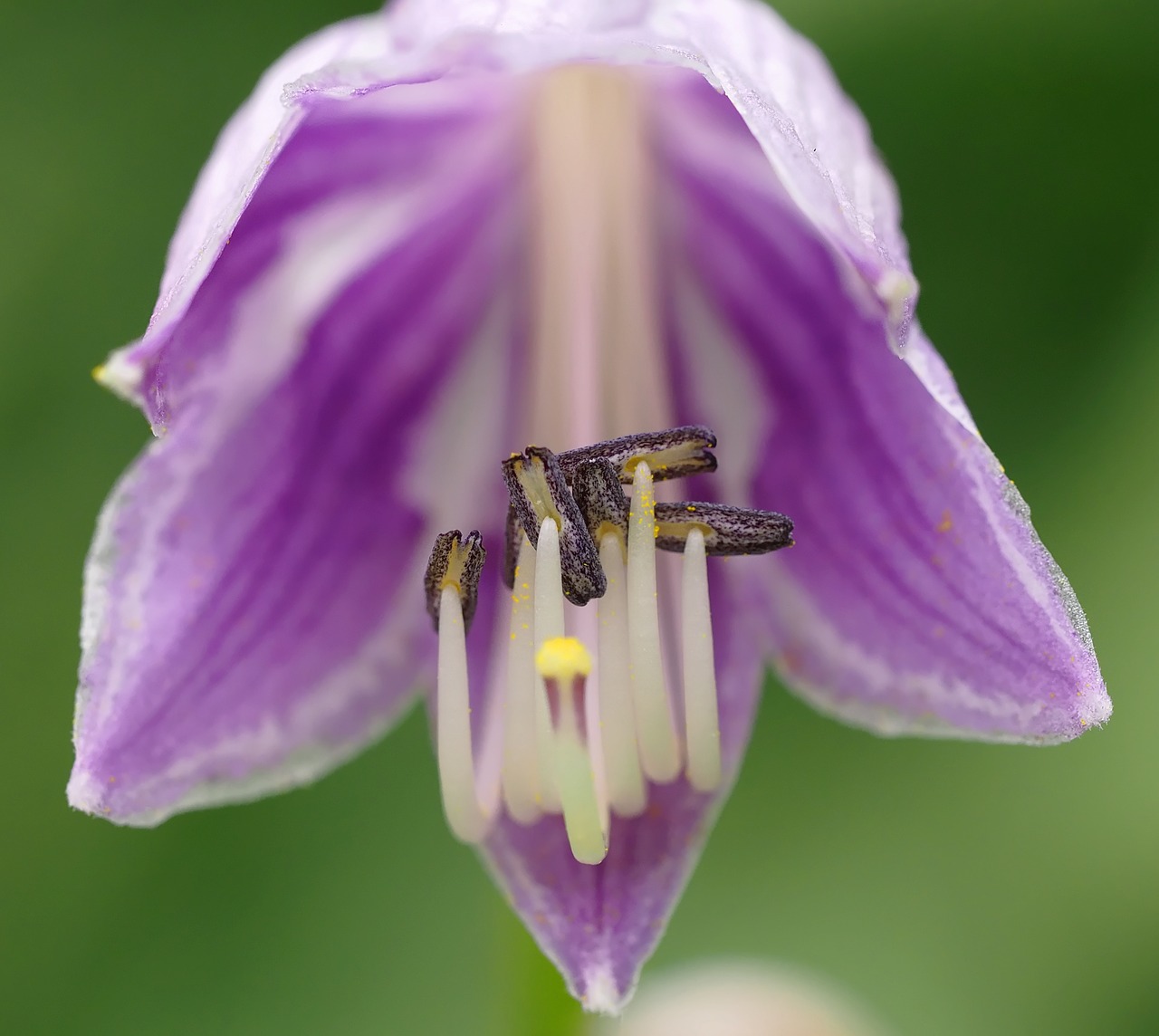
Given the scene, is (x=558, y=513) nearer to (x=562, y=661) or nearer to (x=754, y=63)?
(x=562, y=661)

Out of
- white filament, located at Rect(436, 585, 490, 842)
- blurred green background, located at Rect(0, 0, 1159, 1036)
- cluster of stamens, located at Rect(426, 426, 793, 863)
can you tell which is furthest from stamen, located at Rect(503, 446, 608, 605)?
blurred green background, located at Rect(0, 0, 1159, 1036)

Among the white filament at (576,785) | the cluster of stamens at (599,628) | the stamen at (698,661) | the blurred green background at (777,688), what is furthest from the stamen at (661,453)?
the blurred green background at (777,688)

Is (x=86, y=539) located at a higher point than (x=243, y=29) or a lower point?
lower

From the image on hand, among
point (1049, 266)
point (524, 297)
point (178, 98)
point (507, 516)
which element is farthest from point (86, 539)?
point (1049, 266)

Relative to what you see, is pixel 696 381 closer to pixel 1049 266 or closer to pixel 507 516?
pixel 507 516

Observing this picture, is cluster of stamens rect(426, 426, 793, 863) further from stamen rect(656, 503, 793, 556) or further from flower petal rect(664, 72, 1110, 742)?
flower petal rect(664, 72, 1110, 742)
